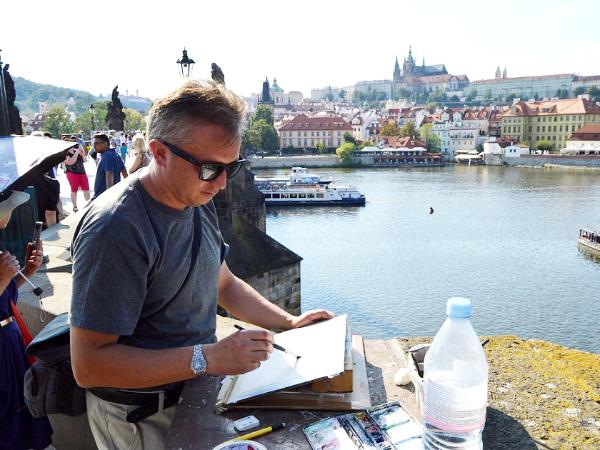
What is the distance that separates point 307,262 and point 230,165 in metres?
20.7

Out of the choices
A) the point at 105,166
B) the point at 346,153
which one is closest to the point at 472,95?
the point at 346,153

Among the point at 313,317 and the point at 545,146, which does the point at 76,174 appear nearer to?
the point at 313,317

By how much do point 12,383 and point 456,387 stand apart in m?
1.55

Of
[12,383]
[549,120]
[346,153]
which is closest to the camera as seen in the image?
[12,383]

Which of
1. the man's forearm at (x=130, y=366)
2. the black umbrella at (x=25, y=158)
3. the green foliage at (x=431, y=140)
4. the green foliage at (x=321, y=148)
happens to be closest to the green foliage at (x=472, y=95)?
the green foliage at (x=431, y=140)

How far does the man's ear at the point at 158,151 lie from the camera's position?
52.9 inches

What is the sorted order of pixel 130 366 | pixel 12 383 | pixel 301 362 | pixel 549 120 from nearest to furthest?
pixel 130 366, pixel 301 362, pixel 12 383, pixel 549 120

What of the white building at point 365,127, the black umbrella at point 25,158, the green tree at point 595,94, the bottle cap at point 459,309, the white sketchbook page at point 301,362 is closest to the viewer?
the bottle cap at point 459,309

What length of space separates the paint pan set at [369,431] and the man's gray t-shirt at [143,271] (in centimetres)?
43

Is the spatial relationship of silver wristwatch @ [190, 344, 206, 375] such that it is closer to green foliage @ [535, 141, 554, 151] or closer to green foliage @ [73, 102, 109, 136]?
green foliage @ [73, 102, 109, 136]

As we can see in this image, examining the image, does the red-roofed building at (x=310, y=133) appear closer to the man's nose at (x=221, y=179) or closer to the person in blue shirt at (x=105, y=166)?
the person in blue shirt at (x=105, y=166)

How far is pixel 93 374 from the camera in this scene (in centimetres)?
130

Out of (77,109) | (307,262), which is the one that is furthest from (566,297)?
(77,109)

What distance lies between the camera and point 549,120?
74125 mm
